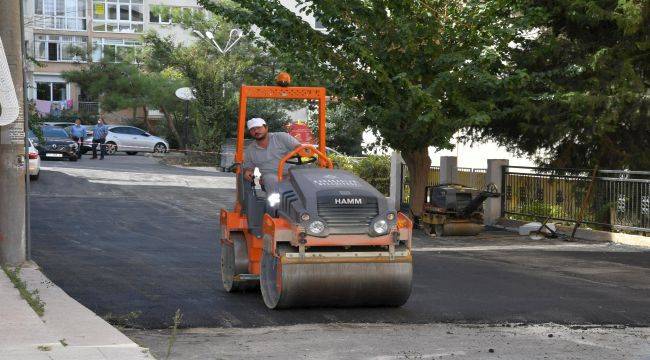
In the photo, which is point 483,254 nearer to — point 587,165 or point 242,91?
point 587,165

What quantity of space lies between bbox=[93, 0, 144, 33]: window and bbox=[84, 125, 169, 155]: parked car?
98.6 feet

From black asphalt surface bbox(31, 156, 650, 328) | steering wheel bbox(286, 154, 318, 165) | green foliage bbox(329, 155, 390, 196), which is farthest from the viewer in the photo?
green foliage bbox(329, 155, 390, 196)

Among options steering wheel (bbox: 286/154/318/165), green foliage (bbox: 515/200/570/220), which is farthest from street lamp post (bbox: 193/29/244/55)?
steering wheel (bbox: 286/154/318/165)

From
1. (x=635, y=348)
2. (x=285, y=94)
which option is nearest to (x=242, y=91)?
(x=285, y=94)

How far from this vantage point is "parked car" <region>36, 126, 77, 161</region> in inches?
1849

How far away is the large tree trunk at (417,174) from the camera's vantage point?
86.8 feet

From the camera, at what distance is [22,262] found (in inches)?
579

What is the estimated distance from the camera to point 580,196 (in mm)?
23562

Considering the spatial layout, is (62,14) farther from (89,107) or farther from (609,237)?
(609,237)

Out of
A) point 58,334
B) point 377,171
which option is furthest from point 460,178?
point 58,334

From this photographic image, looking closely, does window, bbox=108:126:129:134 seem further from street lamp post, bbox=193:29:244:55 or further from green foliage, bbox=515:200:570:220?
green foliage, bbox=515:200:570:220

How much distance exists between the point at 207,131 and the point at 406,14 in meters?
27.7

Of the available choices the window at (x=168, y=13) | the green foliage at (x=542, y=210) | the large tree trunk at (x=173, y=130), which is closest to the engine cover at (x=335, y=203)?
the green foliage at (x=542, y=210)

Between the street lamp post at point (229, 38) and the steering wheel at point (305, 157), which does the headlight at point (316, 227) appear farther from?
the street lamp post at point (229, 38)
